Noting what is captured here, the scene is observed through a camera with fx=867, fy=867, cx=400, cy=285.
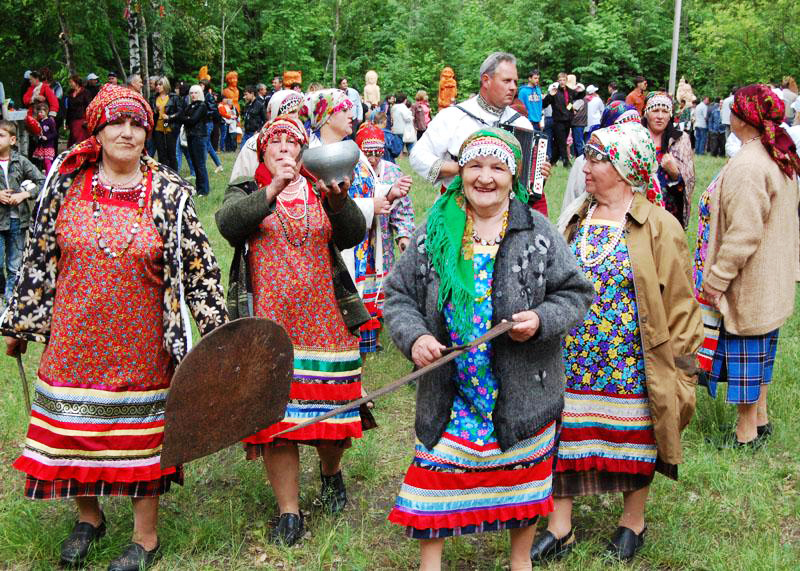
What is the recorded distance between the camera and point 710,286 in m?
4.92

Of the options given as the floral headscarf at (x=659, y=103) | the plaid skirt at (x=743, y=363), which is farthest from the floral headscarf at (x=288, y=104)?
the floral headscarf at (x=659, y=103)

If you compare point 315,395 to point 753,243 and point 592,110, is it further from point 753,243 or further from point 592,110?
point 592,110

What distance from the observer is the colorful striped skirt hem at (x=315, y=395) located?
405cm

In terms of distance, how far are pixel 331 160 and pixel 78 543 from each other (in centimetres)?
203

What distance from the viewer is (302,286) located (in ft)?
13.2

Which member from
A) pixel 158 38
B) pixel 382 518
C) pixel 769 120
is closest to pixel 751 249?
pixel 769 120

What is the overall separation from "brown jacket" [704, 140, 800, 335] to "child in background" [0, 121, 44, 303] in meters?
5.59

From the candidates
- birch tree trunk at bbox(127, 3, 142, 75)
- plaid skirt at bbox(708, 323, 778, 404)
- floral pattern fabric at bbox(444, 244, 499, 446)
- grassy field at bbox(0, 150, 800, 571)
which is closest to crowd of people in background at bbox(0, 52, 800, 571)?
floral pattern fabric at bbox(444, 244, 499, 446)

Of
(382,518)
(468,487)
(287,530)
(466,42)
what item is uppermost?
(466,42)

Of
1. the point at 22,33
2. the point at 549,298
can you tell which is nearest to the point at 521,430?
the point at 549,298

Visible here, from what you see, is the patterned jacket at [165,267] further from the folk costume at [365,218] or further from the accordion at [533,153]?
the accordion at [533,153]

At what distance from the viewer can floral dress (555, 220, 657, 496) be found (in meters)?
3.80

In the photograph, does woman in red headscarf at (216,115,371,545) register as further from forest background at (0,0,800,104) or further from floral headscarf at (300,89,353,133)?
forest background at (0,0,800,104)

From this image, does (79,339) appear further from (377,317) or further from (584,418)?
(377,317)
